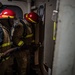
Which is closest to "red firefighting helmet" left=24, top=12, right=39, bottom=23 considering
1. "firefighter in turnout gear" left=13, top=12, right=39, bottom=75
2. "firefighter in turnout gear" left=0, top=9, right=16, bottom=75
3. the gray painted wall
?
"firefighter in turnout gear" left=13, top=12, right=39, bottom=75

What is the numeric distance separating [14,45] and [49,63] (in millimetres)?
1131

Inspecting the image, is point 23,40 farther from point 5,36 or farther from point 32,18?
point 5,36

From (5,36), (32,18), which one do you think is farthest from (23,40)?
(5,36)

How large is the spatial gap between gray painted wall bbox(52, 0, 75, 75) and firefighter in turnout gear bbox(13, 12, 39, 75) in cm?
143

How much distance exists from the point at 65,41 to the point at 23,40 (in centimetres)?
172

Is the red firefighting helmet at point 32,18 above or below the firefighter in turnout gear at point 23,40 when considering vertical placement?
above

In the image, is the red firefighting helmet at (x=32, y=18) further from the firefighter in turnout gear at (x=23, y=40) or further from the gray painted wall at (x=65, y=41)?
the gray painted wall at (x=65, y=41)

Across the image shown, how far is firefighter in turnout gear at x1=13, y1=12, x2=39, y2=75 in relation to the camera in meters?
2.66

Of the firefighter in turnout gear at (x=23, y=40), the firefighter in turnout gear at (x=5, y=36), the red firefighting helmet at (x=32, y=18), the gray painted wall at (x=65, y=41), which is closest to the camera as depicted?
the gray painted wall at (x=65, y=41)

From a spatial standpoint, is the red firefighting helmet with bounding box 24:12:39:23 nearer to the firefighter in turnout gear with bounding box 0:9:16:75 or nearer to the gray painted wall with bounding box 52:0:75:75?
the firefighter in turnout gear with bounding box 0:9:16:75

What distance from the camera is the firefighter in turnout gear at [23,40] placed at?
266cm

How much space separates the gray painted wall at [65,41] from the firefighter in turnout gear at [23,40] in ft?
4.68

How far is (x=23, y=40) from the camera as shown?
9.59 ft

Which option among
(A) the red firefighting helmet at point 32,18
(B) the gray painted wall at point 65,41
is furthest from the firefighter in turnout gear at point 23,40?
(B) the gray painted wall at point 65,41
